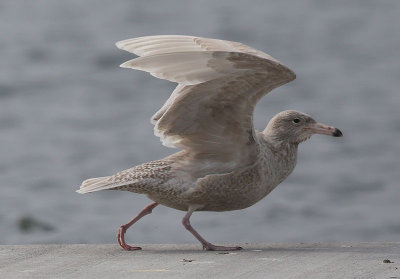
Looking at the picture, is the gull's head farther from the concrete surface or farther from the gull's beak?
the concrete surface

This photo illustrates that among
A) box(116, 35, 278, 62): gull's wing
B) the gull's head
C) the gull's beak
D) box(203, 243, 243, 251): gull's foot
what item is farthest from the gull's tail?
the gull's beak

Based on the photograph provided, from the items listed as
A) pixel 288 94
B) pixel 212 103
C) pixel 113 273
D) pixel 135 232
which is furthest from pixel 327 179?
pixel 113 273

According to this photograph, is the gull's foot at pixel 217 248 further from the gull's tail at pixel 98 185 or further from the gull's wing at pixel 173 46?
the gull's wing at pixel 173 46

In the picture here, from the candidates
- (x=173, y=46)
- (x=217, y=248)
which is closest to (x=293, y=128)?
(x=217, y=248)

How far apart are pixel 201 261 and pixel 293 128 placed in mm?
1631

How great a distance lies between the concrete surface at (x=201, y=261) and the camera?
19.5ft

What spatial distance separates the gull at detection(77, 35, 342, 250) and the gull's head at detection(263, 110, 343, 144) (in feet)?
0.26

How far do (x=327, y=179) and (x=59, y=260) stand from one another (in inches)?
436

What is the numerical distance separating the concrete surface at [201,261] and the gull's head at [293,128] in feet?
2.77

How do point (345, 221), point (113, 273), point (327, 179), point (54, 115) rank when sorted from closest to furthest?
point (113, 273) → point (345, 221) → point (327, 179) → point (54, 115)

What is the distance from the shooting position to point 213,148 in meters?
7.32

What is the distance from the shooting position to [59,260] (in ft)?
21.0

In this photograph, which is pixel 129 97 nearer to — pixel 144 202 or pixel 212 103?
pixel 144 202

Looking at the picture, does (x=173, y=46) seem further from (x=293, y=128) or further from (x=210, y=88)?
(x=293, y=128)
